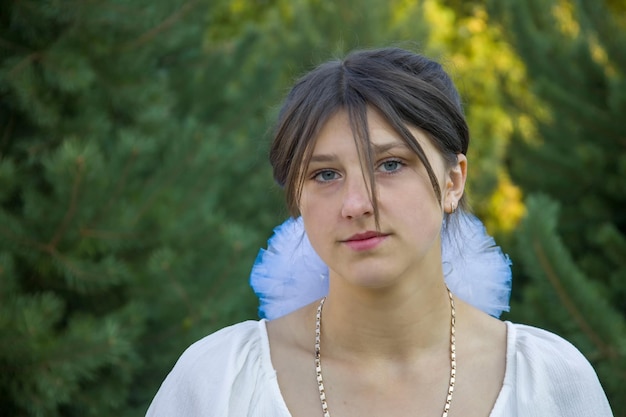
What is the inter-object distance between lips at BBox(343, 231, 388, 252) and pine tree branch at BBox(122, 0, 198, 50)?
1.76 metres

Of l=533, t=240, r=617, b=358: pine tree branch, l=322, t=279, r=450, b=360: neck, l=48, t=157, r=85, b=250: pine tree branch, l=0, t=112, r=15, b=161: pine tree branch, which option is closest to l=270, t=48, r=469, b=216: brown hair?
l=322, t=279, r=450, b=360: neck

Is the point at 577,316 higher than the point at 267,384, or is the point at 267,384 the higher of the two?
the point at 267,384

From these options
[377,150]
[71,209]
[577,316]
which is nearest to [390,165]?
[377,150]

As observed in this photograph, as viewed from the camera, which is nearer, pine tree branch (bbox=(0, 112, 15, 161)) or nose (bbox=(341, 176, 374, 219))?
nose (bbox=(341, 176, 374, 219))

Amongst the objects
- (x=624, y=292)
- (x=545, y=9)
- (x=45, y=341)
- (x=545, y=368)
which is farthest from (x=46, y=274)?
(x=545, y=9)

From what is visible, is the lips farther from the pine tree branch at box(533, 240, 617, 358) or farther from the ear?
the pine tree branch at box(533, 240, 617, 358)

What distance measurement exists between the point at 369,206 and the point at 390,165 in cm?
10

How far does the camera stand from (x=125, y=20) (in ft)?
9.85

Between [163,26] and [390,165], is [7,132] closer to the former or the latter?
[163,26]

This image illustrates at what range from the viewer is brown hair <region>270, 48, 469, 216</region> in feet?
5.54

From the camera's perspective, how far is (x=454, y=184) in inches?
74.0

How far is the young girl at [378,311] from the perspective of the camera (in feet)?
5.50

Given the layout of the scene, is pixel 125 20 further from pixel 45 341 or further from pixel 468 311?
pixel 468 311

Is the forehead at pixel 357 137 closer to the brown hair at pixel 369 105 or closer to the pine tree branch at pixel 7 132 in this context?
the brown hair at pixel 369 105
